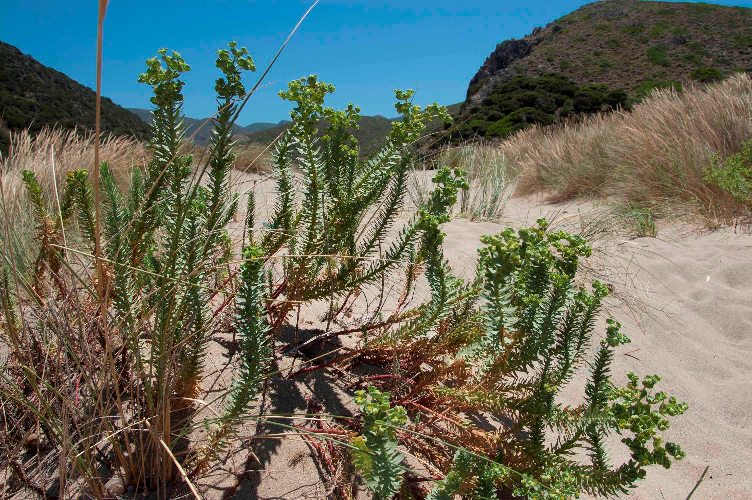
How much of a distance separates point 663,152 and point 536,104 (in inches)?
768

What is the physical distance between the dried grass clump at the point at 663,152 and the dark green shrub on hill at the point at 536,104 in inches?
487

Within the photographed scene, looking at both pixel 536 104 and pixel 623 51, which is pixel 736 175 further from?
pixel 623 51

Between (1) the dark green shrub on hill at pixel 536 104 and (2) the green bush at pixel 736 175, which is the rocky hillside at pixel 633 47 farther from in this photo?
(2) the green bush at pixel 736 175

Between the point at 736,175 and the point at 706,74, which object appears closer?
the point at 736,175

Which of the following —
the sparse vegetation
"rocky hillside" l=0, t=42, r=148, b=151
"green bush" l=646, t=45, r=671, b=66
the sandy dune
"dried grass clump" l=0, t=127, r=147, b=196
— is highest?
"green bush" l=646, t=45, r=671, b=66

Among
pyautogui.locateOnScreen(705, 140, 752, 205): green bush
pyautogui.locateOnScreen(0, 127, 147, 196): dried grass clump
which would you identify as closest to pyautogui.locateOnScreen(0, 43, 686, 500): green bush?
pyautogui.locateOnScreen(0, 127, 147, 196): dried grass clump

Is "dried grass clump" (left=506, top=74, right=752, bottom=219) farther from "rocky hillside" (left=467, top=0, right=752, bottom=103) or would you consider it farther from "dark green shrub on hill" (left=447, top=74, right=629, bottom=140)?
"rocky hillside" (left=467, top=0, right=752, bottom=103)

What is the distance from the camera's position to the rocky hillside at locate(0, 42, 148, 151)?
18.1m

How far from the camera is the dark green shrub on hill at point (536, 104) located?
22016 mm

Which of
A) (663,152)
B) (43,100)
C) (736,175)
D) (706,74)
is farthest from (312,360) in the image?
(706,74)

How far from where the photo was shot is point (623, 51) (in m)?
44.0

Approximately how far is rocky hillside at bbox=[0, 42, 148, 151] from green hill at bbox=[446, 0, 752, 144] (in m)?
16.7

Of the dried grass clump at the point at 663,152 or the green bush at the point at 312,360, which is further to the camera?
the dried grass clump at the point at 663,152

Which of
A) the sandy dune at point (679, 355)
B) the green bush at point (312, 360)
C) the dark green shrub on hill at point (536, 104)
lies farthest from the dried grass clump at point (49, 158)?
the dark green shrub on hill at point (536, 104)
